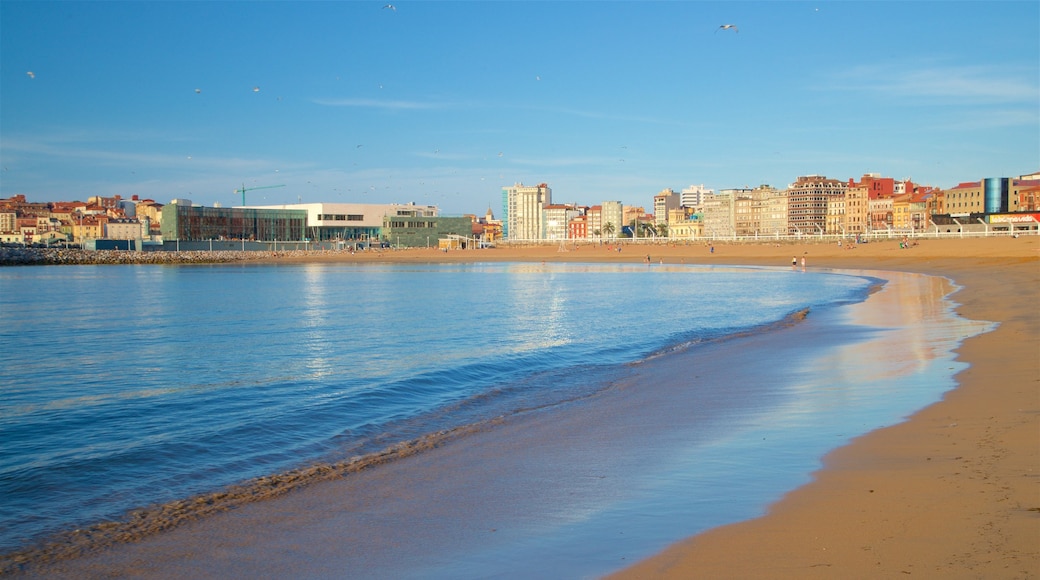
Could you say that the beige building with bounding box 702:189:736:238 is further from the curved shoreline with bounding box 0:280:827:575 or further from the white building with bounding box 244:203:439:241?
the curved shoreline with bounding box 0:280:827:575

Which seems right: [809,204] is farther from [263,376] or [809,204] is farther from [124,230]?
[263,376]

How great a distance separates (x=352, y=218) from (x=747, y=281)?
321 ft

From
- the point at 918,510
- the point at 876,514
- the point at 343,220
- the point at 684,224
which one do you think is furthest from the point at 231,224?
the point at 918,510

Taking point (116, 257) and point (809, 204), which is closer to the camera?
point (116, 257)

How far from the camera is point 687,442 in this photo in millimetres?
7551

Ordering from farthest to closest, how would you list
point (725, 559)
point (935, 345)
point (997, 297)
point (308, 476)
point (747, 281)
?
point (747, 281)
point (997, 297)
point (935, 345)
point (308, 476)
point (725, 559)

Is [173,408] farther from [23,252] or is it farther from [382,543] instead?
[23,252]

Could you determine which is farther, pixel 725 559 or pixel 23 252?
pixel 23 252

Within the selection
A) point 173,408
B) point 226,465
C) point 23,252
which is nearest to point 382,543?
point 226,465

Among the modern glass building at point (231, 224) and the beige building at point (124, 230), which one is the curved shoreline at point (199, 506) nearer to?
the modern glass building at point (231, 224)

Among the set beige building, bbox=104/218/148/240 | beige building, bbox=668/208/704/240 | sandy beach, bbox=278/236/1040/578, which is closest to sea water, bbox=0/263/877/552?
sandy beach, bbox=278/236/1040/578

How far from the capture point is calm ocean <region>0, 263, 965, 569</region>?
7551mm

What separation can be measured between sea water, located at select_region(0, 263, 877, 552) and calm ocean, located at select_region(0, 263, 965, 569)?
0.13 feet

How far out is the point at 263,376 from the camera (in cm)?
1327
